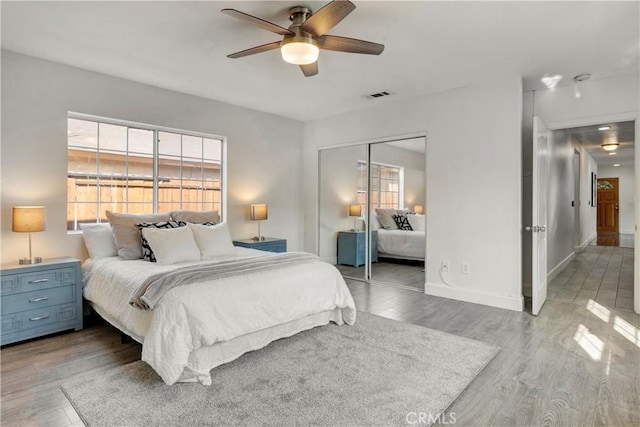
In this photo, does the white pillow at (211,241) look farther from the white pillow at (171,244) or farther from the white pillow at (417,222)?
the white pillow at (417,222)

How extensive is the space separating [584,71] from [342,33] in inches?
105

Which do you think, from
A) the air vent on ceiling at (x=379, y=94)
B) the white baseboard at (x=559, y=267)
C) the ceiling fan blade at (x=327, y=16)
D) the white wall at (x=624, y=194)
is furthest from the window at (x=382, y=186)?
the white wall at (x=624, y=194)

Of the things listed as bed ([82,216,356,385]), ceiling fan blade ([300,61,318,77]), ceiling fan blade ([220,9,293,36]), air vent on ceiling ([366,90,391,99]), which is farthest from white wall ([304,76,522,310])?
ceiling fan blade ([220,9,293,36])

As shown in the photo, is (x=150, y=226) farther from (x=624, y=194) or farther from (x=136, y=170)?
(x=624, y=194)

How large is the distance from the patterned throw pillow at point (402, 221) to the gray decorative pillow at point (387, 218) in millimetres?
48

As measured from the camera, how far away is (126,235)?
3545 millimetres

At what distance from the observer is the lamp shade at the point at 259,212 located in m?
5.06

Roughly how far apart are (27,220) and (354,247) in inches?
156

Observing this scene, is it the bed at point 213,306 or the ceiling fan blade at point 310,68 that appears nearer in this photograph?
the bed at point 213,306

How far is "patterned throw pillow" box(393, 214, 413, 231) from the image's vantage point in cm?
496

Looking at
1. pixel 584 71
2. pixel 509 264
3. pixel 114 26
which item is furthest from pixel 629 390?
pixel 114 26

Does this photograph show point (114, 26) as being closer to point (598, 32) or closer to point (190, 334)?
point (190, 334)

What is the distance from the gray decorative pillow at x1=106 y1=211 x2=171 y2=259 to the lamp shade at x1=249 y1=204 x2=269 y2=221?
164cm

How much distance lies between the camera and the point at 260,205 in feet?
16.9
